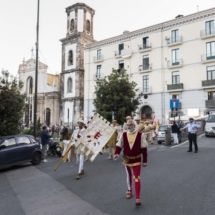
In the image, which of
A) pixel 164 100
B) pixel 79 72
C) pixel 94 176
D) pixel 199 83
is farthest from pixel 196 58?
pixel 94 176

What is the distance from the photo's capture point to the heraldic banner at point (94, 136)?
8508 mm

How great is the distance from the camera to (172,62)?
33.1 metres

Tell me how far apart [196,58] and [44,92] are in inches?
1102

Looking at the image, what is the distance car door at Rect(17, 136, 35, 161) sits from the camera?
1113cm

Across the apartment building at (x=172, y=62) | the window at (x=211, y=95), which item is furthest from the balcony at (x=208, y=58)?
the window at (x=211, y=95)

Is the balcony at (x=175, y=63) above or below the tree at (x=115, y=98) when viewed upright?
above

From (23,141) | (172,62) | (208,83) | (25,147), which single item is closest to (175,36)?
(172,62)

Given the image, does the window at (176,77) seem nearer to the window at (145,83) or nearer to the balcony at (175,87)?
the balcony at (175,87)

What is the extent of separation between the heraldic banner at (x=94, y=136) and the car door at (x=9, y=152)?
12.0 ft

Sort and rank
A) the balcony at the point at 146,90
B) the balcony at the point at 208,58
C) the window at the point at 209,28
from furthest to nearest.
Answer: the balcony at the point at 146,90, the window at the point at 209,28, the balcony at the point at 208,58

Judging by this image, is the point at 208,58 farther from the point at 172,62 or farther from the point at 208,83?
the point at 172,62

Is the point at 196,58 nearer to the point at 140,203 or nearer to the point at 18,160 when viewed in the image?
the point at 18,160

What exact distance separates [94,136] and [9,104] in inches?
231

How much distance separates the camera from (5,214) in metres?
5.18
